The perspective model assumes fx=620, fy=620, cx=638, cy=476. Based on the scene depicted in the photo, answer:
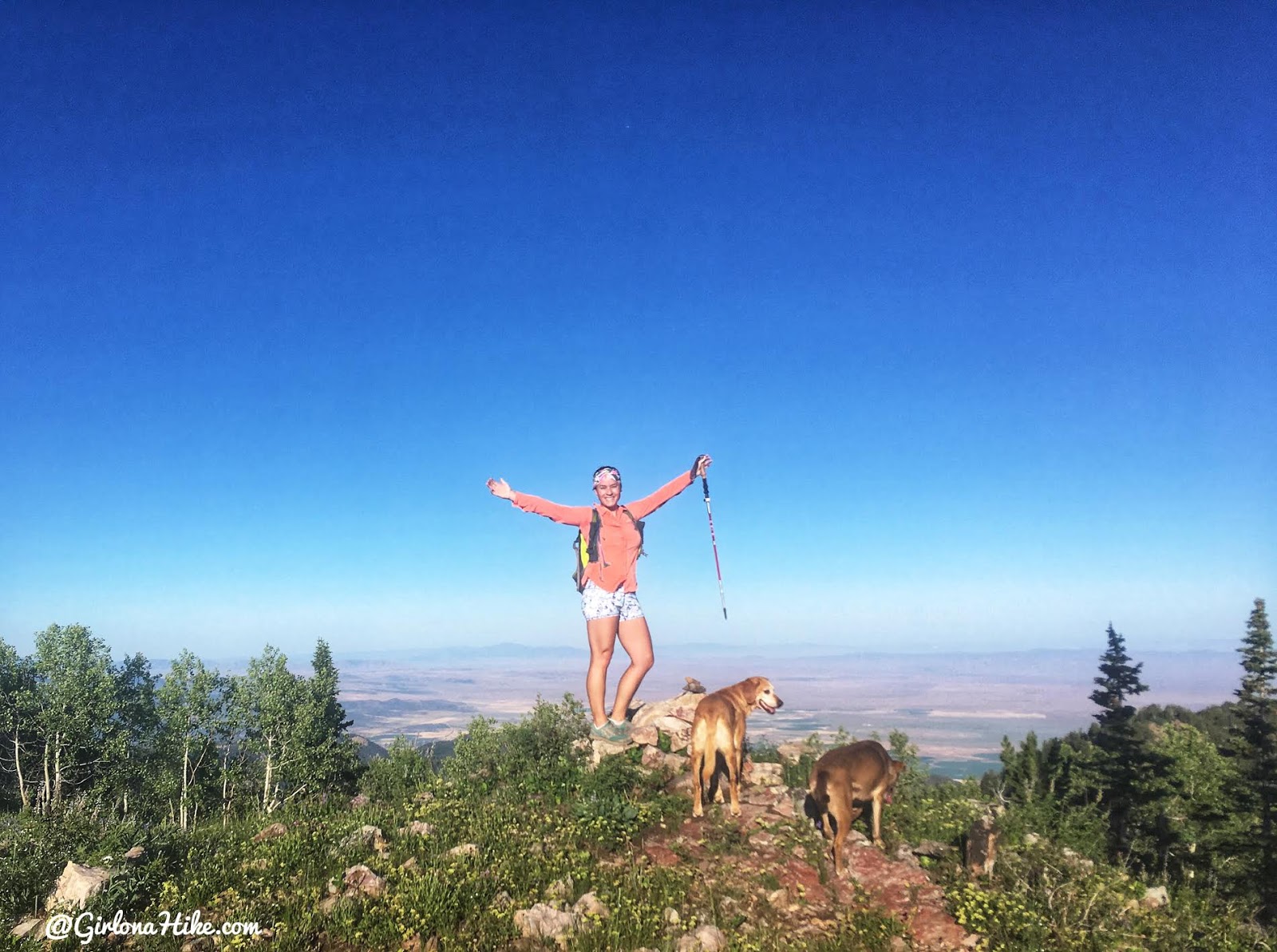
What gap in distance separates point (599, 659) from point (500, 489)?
4.18m

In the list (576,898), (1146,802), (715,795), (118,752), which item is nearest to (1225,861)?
(1146,802)

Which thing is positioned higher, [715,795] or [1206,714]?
[715,795]

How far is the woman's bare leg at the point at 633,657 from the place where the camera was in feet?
43.1

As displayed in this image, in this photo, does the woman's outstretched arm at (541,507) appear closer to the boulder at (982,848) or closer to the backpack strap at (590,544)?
the backpack strap at (590,544)

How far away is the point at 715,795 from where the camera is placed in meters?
10.8

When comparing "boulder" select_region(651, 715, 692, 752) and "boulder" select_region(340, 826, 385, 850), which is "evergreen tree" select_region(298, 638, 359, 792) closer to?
"boulder" select_region(340, 826, 385, 850)

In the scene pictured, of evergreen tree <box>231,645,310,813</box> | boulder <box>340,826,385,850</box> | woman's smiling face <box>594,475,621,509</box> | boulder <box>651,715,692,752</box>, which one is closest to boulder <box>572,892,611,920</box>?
boulder <box>340,826,385,850</box>

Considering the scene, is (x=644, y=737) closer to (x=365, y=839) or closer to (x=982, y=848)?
(x=365, y=839)

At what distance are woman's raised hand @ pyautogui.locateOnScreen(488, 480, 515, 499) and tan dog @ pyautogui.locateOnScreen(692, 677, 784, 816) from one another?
230 inches

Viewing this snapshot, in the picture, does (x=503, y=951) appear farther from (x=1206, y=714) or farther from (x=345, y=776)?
(x=1206, y=714)

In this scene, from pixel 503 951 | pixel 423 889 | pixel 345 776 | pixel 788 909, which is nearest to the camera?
pixel 503 951

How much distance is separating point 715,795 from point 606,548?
5.13 metres

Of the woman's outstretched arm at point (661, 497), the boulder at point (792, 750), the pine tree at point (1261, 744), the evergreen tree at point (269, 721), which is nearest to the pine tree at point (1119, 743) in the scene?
the pine tree at point (1261, 744)

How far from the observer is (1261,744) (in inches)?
886
